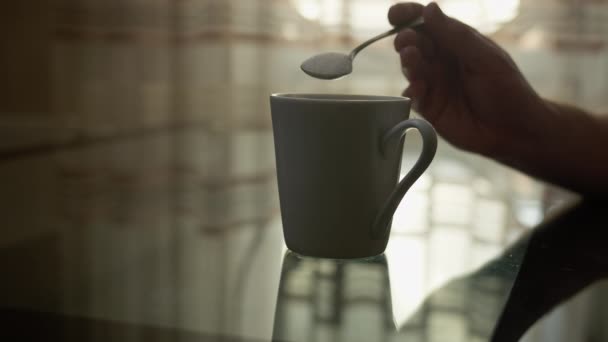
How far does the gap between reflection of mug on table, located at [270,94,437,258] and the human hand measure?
0.32 meters

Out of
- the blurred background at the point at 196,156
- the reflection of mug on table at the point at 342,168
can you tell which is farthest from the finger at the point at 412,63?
the reflection of mug on table at the point at 342,168

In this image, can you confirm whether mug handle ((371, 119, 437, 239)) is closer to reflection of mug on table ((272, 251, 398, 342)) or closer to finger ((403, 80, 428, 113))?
reflection of mug on table ((272, 251, 398, 342))

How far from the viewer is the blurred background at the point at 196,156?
47 cm

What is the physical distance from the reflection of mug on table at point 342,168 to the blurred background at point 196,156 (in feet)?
0.12

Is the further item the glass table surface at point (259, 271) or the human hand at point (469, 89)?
the human hand at point (469, 89)

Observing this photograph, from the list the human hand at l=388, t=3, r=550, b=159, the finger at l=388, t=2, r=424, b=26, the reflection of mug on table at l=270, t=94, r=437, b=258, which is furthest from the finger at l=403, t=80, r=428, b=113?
the reflection of mug on table at l=270, t=94, r=437, b=258

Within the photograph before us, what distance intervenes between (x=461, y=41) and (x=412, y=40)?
59 mm

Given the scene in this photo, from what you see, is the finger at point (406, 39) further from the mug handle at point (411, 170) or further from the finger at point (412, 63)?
the mug handle at point (411, 170)

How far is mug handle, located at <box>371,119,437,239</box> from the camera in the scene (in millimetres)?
491

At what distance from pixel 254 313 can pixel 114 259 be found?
0.48 ft

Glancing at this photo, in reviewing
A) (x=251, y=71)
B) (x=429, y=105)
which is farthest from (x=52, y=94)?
(x=429, y=105)

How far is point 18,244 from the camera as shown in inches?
21.6

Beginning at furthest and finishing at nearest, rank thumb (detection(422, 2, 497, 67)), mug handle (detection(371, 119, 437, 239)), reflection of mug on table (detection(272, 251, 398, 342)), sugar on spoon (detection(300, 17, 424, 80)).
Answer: thumb (detection(422, 2, 497, 67)) → sugar on spoon (detection(300, 17, 424, 80)) → mug handle (detection(371, 119, 437, 239)) → reflection of mug on table (detection(272, 251, 398, 342))

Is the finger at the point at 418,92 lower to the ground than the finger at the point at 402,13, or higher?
lower
